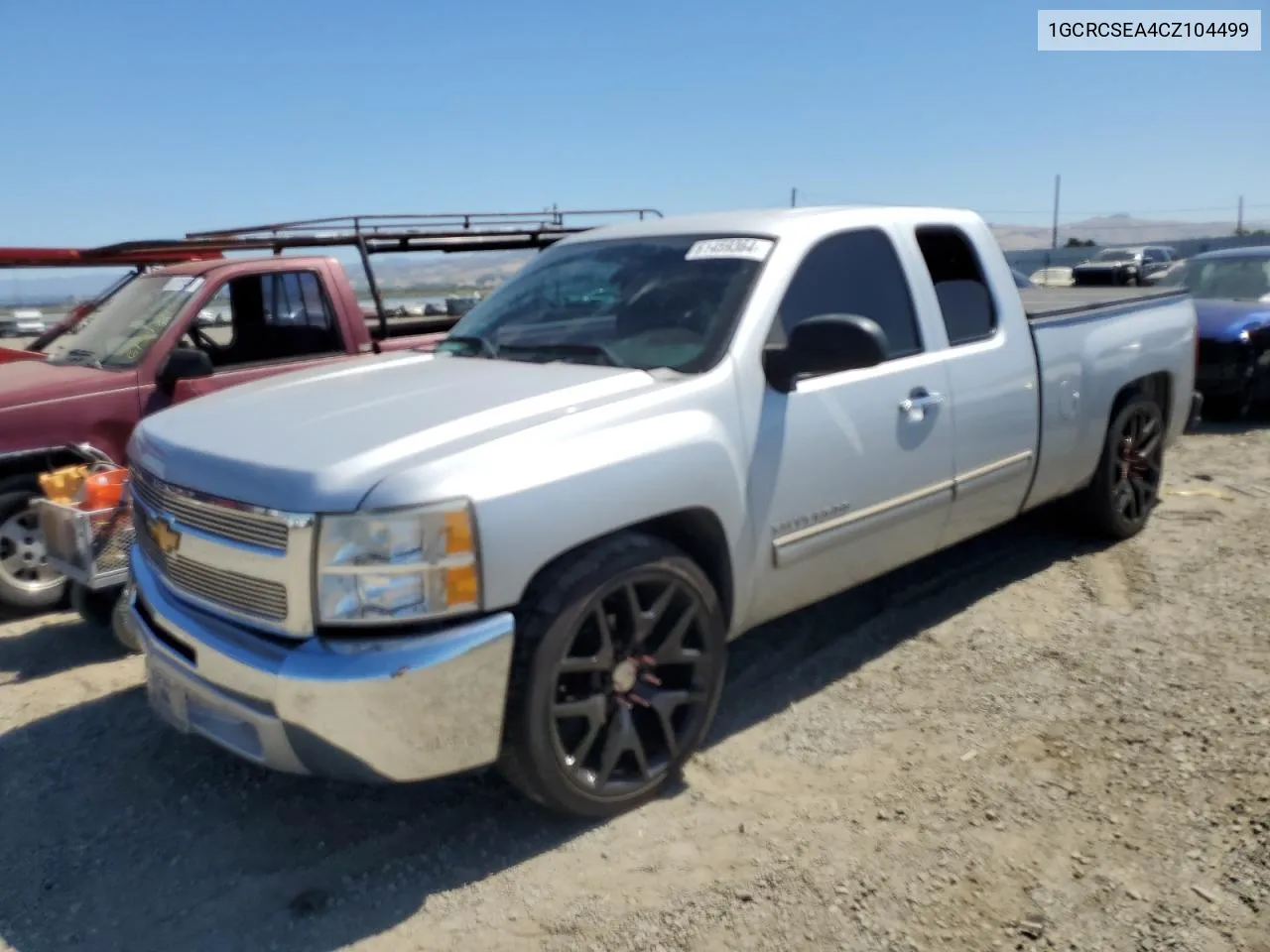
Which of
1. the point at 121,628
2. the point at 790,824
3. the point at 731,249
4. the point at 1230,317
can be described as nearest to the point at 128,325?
the point at 121,628

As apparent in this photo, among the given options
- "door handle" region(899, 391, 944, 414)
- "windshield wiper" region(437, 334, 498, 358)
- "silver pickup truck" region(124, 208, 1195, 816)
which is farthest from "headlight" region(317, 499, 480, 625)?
"door handle" region(899, 391, 944, 414)

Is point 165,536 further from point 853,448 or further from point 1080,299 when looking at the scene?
point 1080,299

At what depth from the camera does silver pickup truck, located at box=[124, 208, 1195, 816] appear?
8.89 ft

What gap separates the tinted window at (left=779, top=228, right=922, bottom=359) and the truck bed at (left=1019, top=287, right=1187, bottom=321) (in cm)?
94

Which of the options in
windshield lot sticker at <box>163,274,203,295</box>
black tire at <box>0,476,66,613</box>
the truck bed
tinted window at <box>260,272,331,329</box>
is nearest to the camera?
the truck bed

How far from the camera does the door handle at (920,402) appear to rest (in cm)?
397

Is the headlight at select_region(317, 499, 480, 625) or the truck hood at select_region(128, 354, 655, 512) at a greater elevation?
the truck hood at select_region(128, 354, 655, 512)

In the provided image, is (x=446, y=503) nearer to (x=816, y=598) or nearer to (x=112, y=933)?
(x=112, y=933)

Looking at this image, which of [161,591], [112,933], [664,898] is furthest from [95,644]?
[664,898]

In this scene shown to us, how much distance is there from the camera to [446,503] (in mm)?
2678

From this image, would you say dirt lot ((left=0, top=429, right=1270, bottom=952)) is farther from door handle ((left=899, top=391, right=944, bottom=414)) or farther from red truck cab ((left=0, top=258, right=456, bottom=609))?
door handle ((left=899, top=391, right=944, bottom=414))

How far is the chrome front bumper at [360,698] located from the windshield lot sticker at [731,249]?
1688mm

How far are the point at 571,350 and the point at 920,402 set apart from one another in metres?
1.35

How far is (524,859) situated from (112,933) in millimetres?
1103
